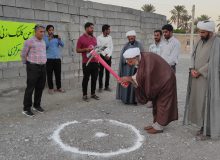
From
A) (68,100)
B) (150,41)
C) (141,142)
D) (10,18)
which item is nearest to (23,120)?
(68,100)

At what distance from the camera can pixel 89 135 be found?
493 cm

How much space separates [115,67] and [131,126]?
589 centimetres

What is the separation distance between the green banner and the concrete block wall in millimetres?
124

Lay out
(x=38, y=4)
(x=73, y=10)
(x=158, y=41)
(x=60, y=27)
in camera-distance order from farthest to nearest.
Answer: (x=73, y=10) < (x=60, y=27) < (x=38, y=4) < (x=158, y=41)

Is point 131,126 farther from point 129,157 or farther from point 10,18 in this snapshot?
point 10,18

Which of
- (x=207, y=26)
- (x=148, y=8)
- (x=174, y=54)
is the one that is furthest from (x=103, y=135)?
(x=148, y=8)

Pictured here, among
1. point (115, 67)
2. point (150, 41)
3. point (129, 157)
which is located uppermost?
point (150, 41)

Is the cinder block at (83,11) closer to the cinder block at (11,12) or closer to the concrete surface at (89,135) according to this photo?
the cinder block at (11,12)

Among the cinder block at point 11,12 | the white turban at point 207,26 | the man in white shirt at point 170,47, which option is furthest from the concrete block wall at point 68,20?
the white turban at point 207,26

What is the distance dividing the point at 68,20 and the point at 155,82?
4.72m

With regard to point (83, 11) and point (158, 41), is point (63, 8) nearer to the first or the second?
point (83, 11)

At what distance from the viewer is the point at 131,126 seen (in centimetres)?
545

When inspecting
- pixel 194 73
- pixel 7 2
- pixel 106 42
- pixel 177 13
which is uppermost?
pixel 177 13

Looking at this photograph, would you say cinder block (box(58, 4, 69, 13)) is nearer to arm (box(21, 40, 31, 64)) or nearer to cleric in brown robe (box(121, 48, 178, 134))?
arm (box(21, 40, 31, 64))
